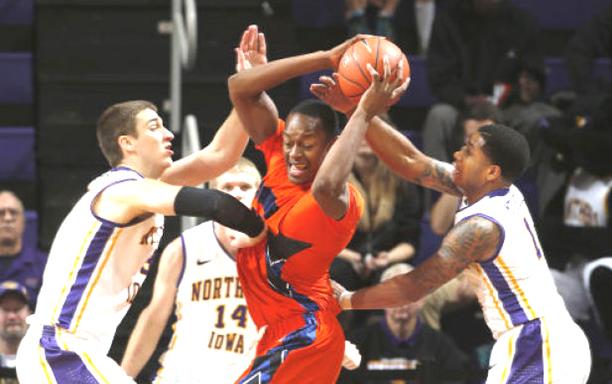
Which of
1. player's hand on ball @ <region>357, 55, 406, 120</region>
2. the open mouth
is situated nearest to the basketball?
player's hand on ball @ <region>357, 55, 406, 120</region>

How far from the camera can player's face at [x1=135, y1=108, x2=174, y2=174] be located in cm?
558

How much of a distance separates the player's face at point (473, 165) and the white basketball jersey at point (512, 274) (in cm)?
11

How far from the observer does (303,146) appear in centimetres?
562

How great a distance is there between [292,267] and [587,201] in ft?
12.8

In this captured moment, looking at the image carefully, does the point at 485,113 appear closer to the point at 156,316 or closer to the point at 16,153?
the point at 156,316

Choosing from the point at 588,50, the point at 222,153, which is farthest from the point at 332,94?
the point at 588,50

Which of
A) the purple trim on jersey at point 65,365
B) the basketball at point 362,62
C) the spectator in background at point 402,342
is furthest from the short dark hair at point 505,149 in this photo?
the spectator in background at point 402,342

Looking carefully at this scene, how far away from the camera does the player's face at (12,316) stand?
7941 millimetres

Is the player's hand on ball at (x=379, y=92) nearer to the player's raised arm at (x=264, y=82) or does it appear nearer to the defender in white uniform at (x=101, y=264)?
the player's raised arm at (x=264, y=82)

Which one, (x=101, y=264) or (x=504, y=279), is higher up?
(x=101, y=264)

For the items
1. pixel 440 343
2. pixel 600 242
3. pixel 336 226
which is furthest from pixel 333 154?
pixel 600 242

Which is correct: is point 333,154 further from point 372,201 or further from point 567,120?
point 567,120

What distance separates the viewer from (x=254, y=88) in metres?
5.76

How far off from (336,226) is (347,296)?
36 cm
